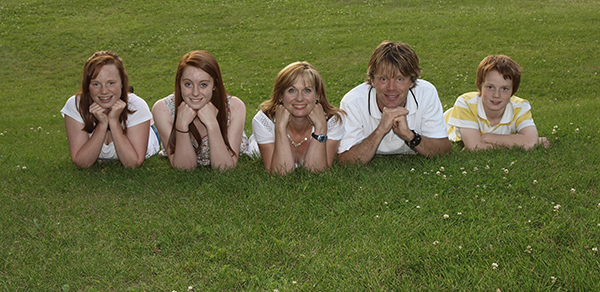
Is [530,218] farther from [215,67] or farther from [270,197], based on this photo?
[215,67]

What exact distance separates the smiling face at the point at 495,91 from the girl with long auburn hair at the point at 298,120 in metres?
2.20

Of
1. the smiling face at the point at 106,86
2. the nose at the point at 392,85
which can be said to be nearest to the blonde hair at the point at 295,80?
the nose at the point at 392,85

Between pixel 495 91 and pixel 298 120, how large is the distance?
2734mm

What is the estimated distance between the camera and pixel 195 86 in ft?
18.2

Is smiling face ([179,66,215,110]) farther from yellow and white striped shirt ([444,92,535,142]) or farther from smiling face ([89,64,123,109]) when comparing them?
yellow and white striped shirt ([444,92,535,142])

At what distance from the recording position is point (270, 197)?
500 centimetres

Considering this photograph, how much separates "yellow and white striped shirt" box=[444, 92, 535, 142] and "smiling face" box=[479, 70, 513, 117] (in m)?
0.13

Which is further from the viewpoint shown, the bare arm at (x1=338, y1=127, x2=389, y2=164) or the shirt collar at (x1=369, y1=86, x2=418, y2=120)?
the shirt collar at (x1=369, y1=86, x2=418, y2=120)

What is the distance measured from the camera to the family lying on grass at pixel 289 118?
216 inches

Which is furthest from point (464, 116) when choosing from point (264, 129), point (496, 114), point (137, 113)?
point (137, 113)

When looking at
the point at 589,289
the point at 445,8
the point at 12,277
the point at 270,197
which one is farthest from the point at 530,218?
the point at 445,8

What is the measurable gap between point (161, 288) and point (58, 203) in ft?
7.37

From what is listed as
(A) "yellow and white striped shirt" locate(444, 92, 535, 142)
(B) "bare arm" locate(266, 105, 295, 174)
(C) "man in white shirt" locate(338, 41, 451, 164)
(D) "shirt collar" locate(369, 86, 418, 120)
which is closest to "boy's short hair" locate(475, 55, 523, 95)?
(A) "yellow and white striped shirt" locate(444, 92, 535, 142)

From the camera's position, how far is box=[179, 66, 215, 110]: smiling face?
5.54 metres
